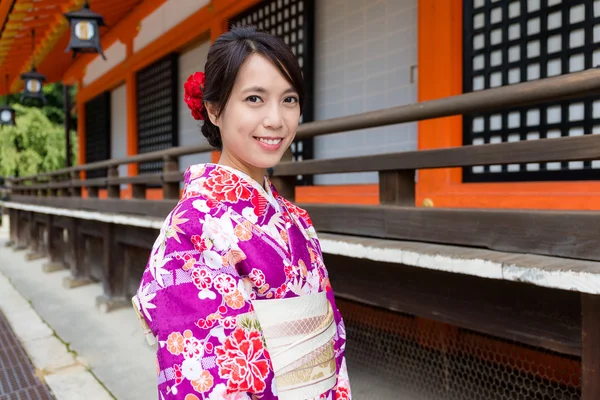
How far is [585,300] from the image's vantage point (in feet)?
5.83

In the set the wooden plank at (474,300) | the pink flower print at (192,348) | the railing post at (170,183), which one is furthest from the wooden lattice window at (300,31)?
the pink flower print at (192,348)

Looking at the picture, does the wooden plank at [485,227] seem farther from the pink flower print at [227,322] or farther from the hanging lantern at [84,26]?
the hanging lantern at [84,26]

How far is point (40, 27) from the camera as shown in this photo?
8.16 metres

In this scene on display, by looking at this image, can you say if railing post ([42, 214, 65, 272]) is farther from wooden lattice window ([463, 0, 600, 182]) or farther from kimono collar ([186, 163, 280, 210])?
kimono collar ([186, 163, 280, 210])

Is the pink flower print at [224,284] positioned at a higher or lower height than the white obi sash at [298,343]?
higher

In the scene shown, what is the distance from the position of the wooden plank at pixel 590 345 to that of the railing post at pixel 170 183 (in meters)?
4.02

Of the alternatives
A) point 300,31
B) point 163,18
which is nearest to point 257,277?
point 300,31

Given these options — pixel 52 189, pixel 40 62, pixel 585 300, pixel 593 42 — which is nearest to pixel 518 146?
pixel 585 300

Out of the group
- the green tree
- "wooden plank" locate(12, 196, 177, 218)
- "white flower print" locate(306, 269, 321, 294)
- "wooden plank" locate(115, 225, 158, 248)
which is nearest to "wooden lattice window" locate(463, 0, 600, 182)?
"white flower print" locate(306, 269, 321, 294)

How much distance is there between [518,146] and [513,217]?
288mm

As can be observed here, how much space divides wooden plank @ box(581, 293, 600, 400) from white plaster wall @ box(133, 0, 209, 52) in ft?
19.4

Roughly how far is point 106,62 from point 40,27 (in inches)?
92.9

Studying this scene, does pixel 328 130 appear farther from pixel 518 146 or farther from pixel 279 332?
pixel 279 332

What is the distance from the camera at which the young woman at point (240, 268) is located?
1150 millimetres
